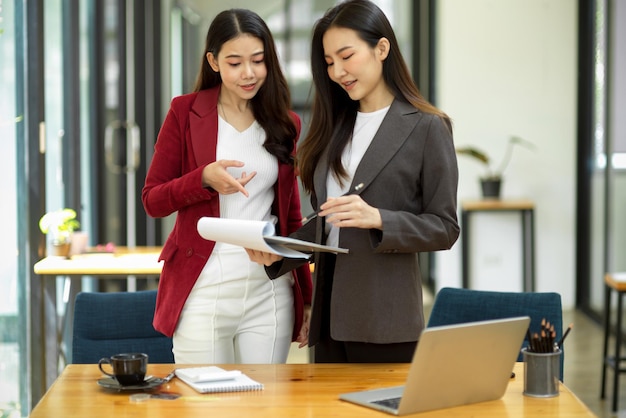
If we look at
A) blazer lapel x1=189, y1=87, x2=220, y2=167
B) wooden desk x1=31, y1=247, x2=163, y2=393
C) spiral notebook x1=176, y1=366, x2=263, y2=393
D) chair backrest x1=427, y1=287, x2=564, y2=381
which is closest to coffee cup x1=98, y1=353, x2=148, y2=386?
spiral notebook x1=176, y1=366, x2=263, y2=393

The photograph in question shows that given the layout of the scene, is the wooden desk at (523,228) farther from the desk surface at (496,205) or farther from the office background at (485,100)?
the office background at (485,100)

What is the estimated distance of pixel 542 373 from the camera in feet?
6.97

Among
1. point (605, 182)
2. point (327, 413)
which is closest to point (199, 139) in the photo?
point (327, 413)

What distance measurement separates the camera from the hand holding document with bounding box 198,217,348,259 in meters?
2.20

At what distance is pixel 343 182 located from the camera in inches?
98.4

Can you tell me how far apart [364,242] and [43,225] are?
2.28m

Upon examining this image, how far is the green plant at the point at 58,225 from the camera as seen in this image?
430 centimetres

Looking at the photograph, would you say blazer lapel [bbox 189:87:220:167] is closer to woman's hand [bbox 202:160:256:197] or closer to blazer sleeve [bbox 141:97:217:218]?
blazer sleeve [bbox 141:97:217:218]

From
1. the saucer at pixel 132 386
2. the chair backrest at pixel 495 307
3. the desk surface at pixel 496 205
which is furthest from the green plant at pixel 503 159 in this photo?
the saucer at pixel 132 386

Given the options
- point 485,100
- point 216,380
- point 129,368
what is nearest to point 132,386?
point 129,368

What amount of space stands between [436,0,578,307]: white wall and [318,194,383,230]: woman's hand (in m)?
5.56

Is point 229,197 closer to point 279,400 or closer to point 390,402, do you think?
point 279,400

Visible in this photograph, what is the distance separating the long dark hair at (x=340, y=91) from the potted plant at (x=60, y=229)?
209cm

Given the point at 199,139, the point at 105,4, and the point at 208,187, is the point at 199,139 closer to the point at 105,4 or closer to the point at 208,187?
the point at 208,187
